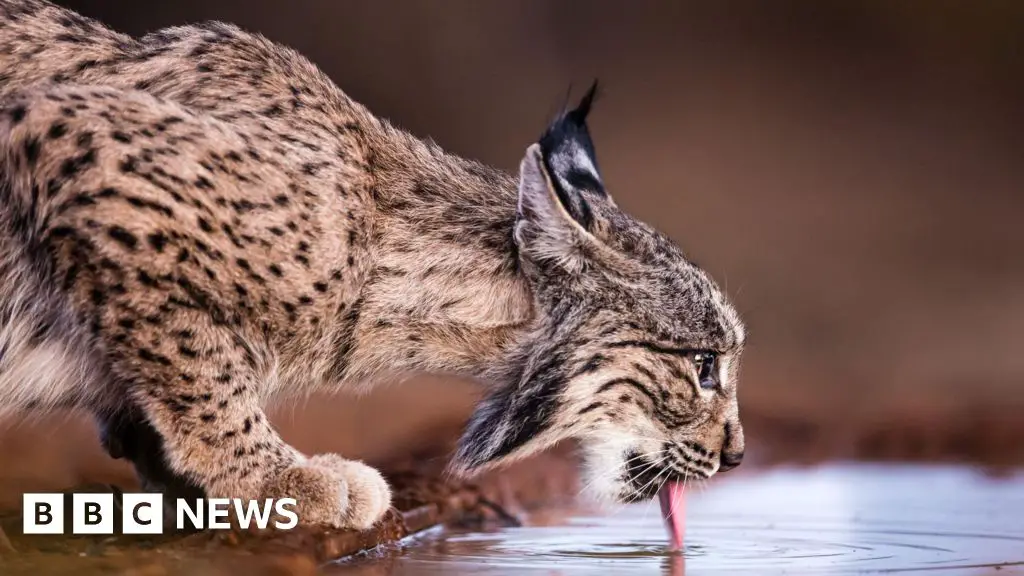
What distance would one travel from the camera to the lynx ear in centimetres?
407

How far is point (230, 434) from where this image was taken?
3836mm

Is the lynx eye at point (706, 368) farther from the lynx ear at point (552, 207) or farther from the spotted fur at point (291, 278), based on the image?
the lynx ear at point (552, 207)

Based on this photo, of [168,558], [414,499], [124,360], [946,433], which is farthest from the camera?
[946,433]

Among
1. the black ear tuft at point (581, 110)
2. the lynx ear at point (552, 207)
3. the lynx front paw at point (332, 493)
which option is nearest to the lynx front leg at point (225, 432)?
the lynx front paw at point (332, 493)

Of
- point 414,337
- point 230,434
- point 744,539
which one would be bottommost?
point 744,539

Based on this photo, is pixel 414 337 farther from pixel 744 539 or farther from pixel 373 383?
pixel 744 539

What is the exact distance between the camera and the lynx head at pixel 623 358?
4.27 metres

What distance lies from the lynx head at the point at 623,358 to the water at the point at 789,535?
325 millimetres

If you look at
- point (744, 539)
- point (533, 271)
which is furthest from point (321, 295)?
point (744, 539)

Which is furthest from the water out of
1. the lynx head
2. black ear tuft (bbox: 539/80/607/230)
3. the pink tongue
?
black ear tuft (bbox: 539/80/607/230)

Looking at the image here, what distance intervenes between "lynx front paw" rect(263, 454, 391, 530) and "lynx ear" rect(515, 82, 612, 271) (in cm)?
88

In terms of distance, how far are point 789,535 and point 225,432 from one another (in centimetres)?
197

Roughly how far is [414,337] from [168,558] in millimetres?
1162

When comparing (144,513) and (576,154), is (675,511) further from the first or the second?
(144,513)
